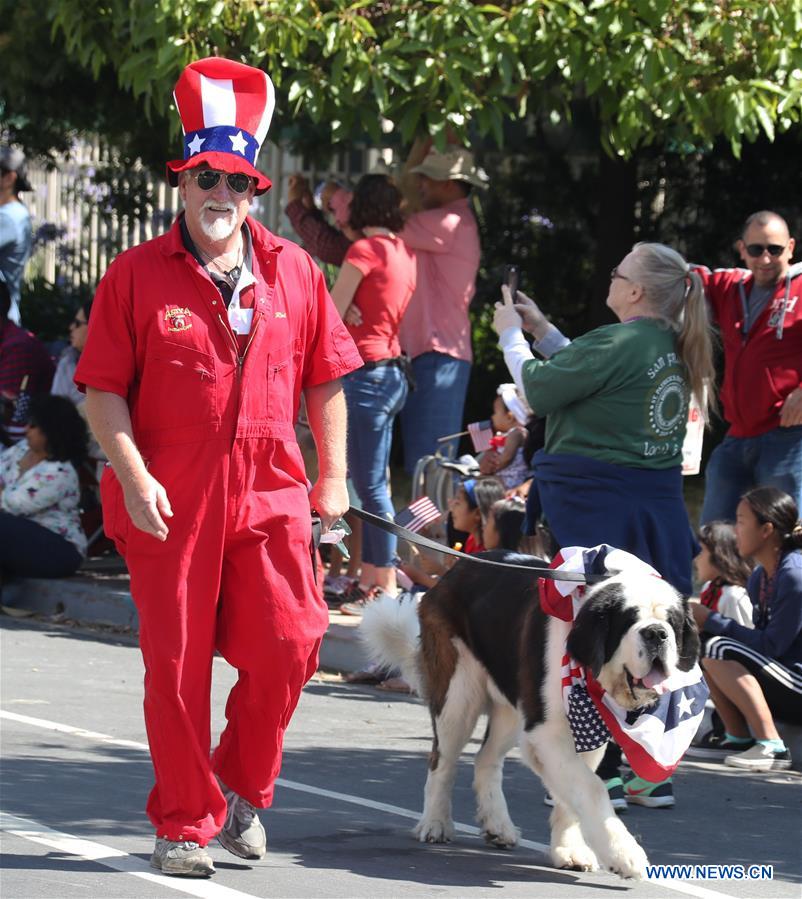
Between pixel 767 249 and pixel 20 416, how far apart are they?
19.0ft

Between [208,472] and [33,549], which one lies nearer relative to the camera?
[208,472]

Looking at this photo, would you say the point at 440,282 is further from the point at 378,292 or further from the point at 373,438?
the point at 373,438

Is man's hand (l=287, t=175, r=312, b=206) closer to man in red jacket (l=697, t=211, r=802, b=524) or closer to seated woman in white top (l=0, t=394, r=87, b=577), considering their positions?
seated woman in white top (l=0, t=394, r=87, b=577)

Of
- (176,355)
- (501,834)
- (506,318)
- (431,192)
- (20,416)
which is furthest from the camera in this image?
(20,416)

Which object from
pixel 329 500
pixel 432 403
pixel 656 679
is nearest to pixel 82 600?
pixel 432 403

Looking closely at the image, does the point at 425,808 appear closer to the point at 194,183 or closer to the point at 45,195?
the point at 194,183

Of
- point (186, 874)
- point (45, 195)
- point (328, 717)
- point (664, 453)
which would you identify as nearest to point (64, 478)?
point (328, 717)

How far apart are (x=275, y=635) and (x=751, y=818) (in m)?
2.24

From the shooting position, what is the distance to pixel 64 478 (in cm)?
1080

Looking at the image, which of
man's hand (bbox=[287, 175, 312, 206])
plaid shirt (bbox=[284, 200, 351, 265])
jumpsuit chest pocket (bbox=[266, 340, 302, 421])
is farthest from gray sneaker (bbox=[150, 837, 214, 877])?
man's hand (bbox=[287, 175, 312, 206])

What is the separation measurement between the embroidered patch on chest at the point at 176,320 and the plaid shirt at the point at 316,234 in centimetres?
564

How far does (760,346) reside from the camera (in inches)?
326

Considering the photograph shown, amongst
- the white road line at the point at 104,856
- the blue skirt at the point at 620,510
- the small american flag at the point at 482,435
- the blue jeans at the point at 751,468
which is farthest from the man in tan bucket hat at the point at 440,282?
the white road line at the point at 104,856

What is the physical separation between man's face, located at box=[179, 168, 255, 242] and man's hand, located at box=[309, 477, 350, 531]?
0.84 meters
